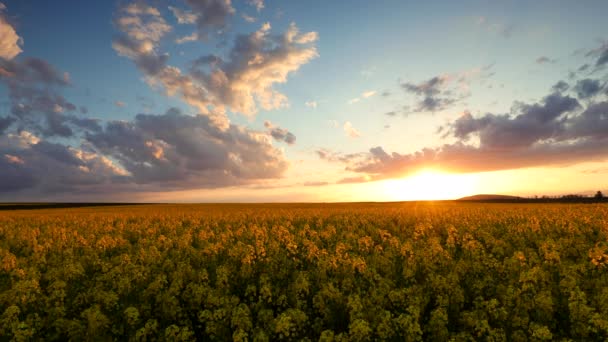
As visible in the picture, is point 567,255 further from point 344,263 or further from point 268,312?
point 268,312

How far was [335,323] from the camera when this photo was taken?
29.6 ft

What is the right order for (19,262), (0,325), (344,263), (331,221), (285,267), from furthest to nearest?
(331,221) < (19,262) < (285,267) < (344,263) < (0,325)

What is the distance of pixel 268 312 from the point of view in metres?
8.20

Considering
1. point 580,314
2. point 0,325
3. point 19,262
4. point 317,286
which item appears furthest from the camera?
point 19,262

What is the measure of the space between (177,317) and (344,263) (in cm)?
552

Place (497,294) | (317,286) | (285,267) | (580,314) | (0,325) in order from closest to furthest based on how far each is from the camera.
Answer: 1. (580,314)
2. (0,325)
3. (497,294)
4. (317,286)
5. (285,267)

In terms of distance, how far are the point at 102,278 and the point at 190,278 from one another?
9.39ft

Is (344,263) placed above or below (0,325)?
Result: above

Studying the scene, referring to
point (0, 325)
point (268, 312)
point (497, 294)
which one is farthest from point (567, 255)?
point (0, 325)

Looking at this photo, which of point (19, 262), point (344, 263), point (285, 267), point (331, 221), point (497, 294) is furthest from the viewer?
point (331, 221)

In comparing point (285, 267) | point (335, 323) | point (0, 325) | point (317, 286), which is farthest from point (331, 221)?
point (0, 325)

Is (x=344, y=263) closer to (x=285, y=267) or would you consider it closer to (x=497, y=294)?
(x=285, y=267)

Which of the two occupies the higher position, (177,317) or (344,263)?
(344,263)

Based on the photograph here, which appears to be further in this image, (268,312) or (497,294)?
(497,294)
